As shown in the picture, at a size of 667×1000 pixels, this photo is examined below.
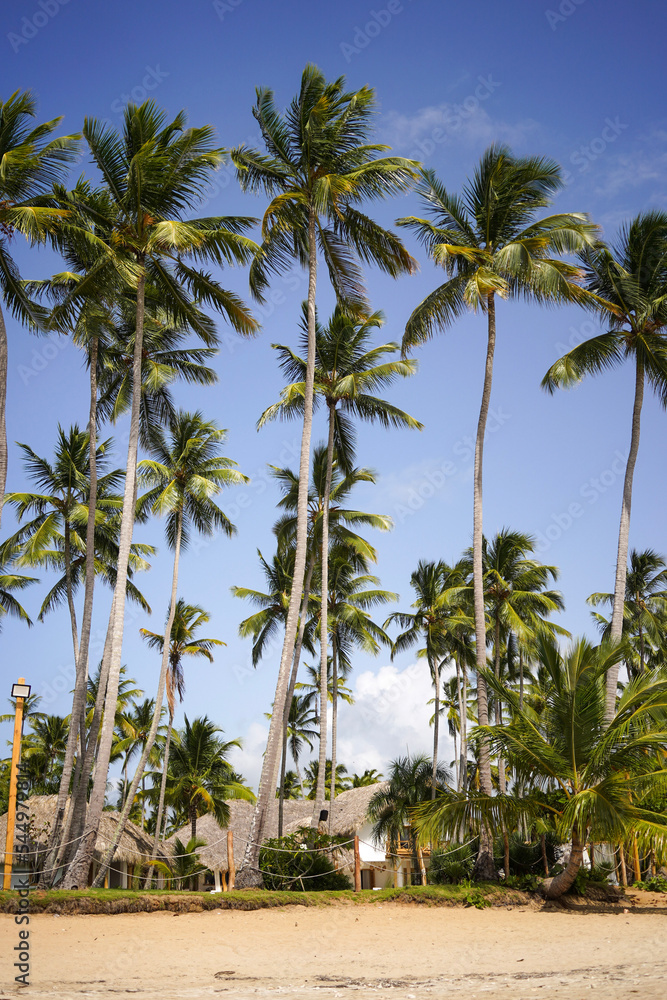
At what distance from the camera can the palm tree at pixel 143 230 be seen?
1555cm

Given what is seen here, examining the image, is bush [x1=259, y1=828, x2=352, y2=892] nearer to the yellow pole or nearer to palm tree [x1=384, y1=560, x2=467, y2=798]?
the yellow pole

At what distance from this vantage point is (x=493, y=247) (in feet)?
61.6

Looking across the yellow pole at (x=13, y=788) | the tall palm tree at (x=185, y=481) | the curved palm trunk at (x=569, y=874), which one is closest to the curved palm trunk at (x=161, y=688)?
the tall palm tree at (x=185, y=481)

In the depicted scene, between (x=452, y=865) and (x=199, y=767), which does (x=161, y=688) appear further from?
(x=452, y=865)

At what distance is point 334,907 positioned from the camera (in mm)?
13727

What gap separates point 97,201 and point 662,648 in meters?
27.4

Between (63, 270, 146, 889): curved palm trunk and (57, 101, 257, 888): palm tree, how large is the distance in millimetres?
24

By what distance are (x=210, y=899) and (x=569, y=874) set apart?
6356 millimetres

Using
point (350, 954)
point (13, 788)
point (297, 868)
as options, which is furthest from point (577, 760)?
point (13, 788)

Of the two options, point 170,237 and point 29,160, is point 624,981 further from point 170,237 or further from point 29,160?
point 29,160

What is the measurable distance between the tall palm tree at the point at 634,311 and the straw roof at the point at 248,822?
15.5 m

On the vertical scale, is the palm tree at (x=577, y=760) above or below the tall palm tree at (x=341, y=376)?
below

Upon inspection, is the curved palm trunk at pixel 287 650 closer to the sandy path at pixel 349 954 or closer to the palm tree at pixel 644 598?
the sandy path at pixel 349 954

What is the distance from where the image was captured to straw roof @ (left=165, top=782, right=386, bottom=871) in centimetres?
2916
